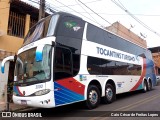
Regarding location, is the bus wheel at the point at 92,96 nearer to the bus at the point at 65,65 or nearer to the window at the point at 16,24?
the bus at the point at 65,65

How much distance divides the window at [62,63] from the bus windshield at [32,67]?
300mm

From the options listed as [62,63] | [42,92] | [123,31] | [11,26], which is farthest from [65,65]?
[123,31]

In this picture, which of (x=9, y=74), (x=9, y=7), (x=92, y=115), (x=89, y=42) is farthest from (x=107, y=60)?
(x=9, y=7)

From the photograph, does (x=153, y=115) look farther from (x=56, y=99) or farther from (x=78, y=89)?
(x=56, y=99)

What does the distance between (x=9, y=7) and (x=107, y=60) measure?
667cm

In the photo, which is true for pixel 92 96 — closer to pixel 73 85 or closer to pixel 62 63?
pixel 73 85

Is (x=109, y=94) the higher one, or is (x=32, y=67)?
(x=32, y=67)

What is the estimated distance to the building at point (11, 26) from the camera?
11.2 meters

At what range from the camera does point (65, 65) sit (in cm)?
759

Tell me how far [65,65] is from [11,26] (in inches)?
268

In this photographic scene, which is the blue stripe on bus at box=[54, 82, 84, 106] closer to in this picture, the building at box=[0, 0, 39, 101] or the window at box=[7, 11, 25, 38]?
the building at box=[0, 0, 39, 101]

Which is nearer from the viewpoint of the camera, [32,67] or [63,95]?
[63,95]

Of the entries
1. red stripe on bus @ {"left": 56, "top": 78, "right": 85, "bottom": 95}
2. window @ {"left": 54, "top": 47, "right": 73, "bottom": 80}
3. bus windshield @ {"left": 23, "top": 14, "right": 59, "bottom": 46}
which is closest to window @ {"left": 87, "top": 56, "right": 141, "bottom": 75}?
red stripe on bus @ {"left": 56, "top": 78, "right": 85, "bottom": 95}

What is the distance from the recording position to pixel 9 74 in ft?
38.9
